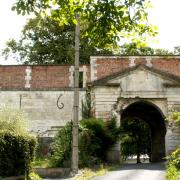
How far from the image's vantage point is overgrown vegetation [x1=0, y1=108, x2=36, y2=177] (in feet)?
38.0

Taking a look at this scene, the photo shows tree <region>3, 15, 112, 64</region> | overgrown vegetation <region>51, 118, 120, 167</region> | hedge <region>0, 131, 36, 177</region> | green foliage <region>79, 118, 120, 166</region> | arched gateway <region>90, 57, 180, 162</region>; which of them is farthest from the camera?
tree <region>3, 15, 112, 64</region>

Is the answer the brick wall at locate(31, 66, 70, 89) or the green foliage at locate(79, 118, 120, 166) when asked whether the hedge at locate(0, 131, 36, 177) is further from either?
the brick wall at locate(31, 66, 70, 89)

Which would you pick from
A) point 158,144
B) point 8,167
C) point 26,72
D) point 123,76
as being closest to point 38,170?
point 8,167

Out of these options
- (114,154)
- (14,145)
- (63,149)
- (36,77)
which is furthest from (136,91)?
(14,145)

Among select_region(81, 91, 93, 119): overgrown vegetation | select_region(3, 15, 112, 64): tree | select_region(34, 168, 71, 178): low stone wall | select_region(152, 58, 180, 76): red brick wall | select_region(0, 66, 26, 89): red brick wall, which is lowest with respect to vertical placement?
select_region(34, 168, 71, 178): low stone wall

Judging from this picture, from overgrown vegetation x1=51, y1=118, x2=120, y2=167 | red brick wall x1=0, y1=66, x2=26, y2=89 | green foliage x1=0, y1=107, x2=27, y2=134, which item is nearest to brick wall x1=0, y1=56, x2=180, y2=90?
red brick wall x1=0, y1=66, x2=26, y2=89

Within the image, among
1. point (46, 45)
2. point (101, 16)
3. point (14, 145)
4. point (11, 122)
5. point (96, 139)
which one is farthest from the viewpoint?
point (46, 45)

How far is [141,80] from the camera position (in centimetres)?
2242

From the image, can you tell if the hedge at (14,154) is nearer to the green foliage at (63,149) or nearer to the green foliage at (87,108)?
the green foliage at (63,149)

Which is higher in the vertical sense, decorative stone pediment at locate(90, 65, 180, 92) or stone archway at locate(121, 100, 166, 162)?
decorative stone pediment at locate(90, 65, 180, 92)

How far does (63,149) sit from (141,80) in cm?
676

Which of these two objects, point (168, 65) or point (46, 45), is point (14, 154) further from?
point (46, 45)

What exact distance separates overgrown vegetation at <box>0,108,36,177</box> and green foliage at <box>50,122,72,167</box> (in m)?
4.05

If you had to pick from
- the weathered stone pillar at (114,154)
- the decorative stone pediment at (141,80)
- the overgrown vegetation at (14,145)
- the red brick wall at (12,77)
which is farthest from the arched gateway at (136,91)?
the overgrown vegetation at (14,145)
